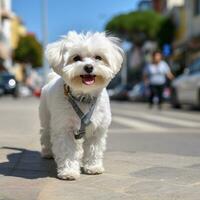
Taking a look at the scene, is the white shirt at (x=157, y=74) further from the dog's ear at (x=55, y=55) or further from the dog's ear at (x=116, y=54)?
the dog's ear at (x=55, y=55)

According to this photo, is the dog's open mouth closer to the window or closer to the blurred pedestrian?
the blurred pedestrian

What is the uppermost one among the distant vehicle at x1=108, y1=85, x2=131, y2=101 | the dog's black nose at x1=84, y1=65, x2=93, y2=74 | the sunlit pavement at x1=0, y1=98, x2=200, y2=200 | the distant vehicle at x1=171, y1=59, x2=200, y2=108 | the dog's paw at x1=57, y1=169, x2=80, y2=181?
the dog's black nose at x1=84, y1=65, x2=93, y2=74

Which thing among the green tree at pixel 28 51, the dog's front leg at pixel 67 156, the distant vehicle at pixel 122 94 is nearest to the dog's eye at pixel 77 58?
the dog's front leg at pixel 67 156

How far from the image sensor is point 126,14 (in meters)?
77.0

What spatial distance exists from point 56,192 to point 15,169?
1154 millimetres

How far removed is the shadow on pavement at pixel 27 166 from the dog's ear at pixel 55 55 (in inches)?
43.9

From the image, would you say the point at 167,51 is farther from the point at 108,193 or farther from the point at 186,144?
the point at 108,193

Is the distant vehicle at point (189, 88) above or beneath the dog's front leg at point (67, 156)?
beneath

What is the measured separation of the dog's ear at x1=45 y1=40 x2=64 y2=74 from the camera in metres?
5.53

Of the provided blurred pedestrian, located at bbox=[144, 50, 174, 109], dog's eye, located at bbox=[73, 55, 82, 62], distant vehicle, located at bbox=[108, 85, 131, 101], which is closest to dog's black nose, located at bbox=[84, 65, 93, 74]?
dog's eye, located at bbox=[73, 55, 82, 62]

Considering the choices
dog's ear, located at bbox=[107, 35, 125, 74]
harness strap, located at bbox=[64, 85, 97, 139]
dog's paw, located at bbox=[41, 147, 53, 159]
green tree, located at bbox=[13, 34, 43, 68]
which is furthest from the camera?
green tree, located at bbox=[13, 34, 43, 68]

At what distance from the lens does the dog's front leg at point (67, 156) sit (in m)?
5.68

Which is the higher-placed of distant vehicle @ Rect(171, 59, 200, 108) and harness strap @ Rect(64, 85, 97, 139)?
harness strap @ Rect(64, 85, 97, 139)

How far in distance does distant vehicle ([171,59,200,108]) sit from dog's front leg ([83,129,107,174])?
12.8 metres
